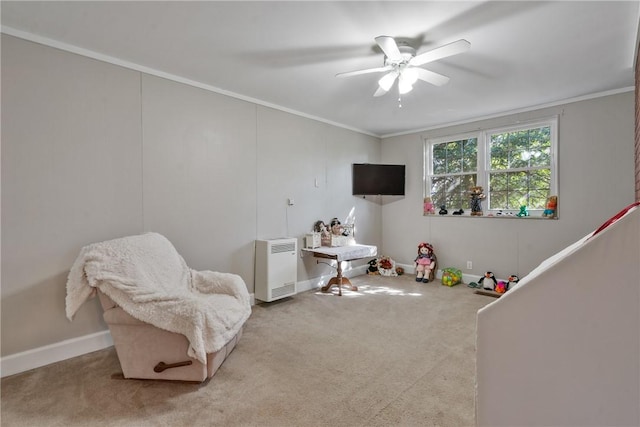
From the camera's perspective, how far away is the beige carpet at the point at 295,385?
179cm

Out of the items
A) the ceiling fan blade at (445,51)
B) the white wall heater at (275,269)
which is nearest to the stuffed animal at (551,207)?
the ceiling fan blade at (445,51)

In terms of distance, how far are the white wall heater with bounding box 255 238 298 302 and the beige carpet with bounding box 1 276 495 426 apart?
56 centimetres

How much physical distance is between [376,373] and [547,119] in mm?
3932

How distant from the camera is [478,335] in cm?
95

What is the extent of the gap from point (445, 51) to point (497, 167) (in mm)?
2927

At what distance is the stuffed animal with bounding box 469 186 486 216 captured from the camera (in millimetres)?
4676

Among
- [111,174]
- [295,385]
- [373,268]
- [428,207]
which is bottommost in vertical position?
[295,385]

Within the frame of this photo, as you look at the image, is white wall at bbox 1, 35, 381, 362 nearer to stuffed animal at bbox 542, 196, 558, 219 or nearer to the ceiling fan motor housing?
the ceiling fan motor housing

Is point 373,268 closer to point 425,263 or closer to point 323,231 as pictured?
point 425,263

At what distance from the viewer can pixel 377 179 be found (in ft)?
17.6

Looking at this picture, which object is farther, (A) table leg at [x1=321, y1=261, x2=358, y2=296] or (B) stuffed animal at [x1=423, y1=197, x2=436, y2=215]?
(B) stuffed animal at [x1=423, y1=197, x2=436, y2=215]

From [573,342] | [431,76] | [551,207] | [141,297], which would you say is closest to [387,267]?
[551,207]

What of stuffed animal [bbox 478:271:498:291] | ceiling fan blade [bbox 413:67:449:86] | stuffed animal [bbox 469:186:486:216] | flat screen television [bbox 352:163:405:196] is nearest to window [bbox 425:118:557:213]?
stuffed animal [bbox 469:186:486:216]

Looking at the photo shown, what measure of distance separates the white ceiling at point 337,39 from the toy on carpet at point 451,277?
2486 millimetres
